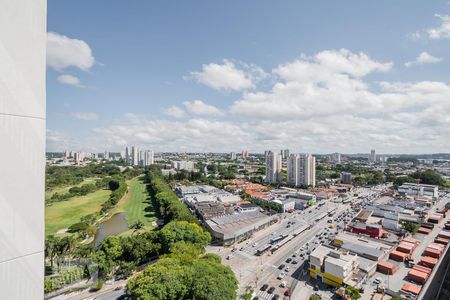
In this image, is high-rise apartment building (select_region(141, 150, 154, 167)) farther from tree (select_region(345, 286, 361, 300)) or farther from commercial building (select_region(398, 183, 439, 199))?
tree (select_region(345, 286, 361, 300))

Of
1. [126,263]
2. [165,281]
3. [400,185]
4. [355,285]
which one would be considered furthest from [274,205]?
[400,185]

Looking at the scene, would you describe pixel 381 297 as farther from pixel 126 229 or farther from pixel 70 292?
pixel 126 229

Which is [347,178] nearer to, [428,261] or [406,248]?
[406,248]

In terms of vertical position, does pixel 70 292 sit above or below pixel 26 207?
below

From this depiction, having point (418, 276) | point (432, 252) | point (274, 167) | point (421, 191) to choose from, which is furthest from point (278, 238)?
point (421, 191)

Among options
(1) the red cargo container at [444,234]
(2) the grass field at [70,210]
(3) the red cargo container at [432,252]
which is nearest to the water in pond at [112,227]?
(2) the grass field at [70,210]

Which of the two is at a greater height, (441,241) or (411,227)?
(411,227)
